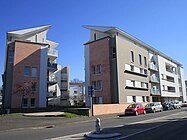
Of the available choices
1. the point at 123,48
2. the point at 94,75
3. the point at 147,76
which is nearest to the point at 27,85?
the point at 94,75

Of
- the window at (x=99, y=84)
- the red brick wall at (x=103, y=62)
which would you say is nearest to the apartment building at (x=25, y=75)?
the red brick wall at (x=103, y=62)

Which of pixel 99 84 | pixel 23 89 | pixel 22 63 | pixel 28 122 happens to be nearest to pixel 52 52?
pixel 22 63

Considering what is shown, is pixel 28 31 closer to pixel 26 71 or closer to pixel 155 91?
pixel 26 71

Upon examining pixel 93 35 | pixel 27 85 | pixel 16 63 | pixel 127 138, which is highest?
pixel 93 35

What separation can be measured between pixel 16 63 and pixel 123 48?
19368mm

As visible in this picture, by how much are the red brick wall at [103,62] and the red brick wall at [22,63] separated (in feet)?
33.4

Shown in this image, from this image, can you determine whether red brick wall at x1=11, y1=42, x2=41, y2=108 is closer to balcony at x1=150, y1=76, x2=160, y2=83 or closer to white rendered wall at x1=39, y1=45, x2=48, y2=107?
white rendered wall at x1=39, y1=45, x2=48, y2=107

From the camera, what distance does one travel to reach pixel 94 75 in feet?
134

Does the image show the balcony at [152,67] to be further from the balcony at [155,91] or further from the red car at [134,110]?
the red car at [134,110]

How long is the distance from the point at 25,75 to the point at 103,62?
46.5 ft

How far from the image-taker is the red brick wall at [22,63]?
3719cm

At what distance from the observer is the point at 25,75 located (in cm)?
3916

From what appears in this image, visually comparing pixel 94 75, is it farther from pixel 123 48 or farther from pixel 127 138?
pixel 127 138

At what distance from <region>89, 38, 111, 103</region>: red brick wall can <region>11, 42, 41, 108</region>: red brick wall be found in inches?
401
